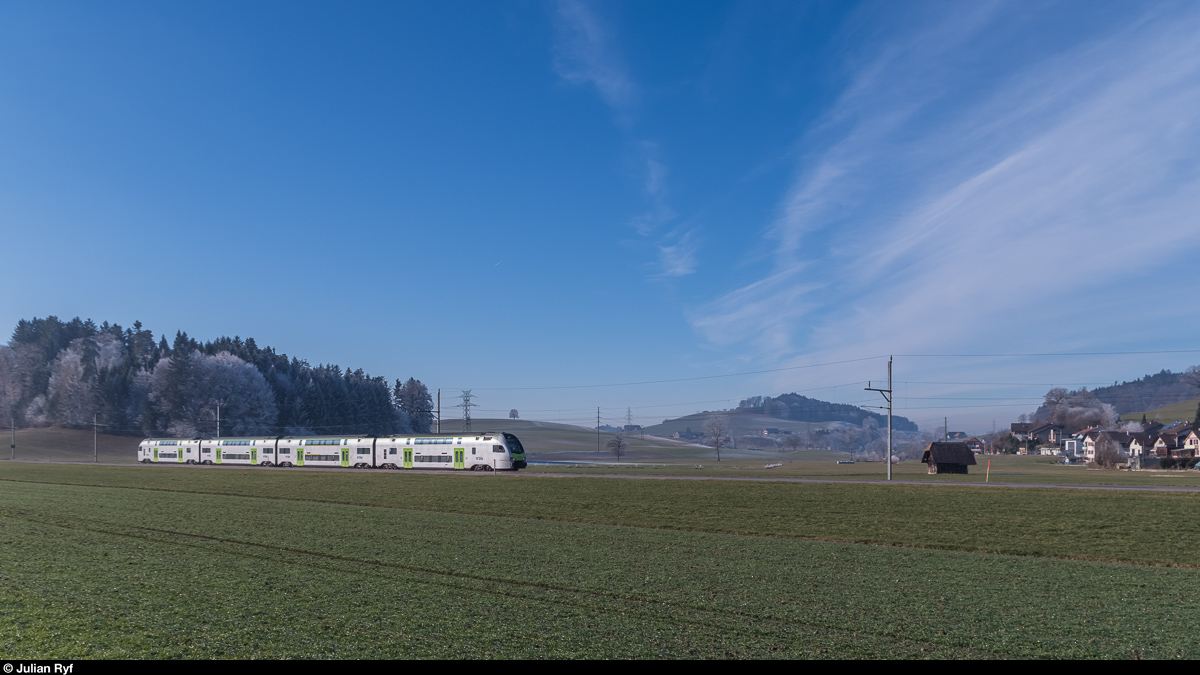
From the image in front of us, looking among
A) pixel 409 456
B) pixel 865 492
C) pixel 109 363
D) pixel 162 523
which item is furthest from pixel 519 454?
pixel 109 363

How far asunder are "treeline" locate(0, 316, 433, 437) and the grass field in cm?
11800

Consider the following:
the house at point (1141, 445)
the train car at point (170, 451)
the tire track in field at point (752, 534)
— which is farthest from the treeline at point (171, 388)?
the house at point (1141, 445)

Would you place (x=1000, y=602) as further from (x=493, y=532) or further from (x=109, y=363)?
(x=109, y=363)

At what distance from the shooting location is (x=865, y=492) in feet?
126

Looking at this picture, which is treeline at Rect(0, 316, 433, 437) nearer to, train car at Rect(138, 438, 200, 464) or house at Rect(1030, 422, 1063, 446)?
train car at Rect(138, 438, 200, 464)

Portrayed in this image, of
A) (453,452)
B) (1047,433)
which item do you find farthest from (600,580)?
(1047,433)

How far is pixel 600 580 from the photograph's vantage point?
14891 millimetres

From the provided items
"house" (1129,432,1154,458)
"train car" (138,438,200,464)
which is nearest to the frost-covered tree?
"train car" (138,438,200,464)

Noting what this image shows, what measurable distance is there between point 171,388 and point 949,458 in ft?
456

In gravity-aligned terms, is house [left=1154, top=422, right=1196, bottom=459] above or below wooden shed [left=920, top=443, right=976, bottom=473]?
below

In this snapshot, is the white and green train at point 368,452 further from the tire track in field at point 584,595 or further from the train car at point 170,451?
the tire track in field at point 584,595

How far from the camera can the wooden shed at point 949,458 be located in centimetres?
6944

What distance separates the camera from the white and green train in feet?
201
